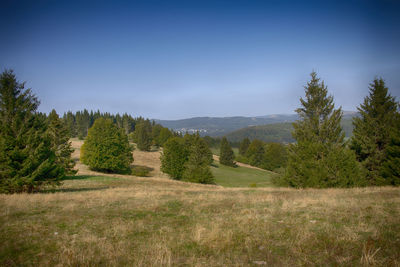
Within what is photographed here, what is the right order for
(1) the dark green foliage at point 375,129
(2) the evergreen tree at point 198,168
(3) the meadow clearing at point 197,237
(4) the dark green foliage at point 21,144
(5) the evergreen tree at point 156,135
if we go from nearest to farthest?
1. (3) the meadow clearing at point 197,237
2. (4) the dark green foliage at point 21,144
3. (1) the dark green foliage at point 375,129
4. (2) the evergreen tree at point 198,168
5. (5) the evergreen tree at point 156,135

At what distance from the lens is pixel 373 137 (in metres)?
28.4

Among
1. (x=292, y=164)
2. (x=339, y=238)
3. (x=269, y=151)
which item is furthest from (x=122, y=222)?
(x=269, y=151)

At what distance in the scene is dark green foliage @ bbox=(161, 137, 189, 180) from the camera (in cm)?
5322

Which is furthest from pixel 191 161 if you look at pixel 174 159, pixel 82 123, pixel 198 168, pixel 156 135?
pixel 82 123

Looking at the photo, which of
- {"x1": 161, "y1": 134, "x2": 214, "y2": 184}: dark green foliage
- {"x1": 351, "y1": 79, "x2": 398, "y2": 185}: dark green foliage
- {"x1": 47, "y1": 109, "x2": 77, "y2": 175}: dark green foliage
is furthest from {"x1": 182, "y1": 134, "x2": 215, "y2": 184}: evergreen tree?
{"x1": 351, "y1": 79, "x2": 398, "y2": 185}: dark green foliage

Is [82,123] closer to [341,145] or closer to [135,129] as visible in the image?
[135,129]

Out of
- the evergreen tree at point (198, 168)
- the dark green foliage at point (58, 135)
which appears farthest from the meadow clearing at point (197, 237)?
the dark green foliage at point (58, 135)

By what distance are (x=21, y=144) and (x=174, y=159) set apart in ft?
124

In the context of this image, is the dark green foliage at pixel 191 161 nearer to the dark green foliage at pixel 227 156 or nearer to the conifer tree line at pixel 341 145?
the conifer tree line at pixel 341 145

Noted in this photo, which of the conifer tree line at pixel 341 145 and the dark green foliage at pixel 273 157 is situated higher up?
the conifer tree line at pixel 341 145

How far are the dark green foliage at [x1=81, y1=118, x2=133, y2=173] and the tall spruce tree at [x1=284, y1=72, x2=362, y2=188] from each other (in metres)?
37.1

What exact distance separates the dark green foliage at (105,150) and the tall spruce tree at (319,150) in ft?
122

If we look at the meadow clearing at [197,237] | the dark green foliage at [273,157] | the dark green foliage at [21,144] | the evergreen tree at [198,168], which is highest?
the dark green foliage at [21,144]

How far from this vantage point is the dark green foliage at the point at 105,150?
1887 inches
